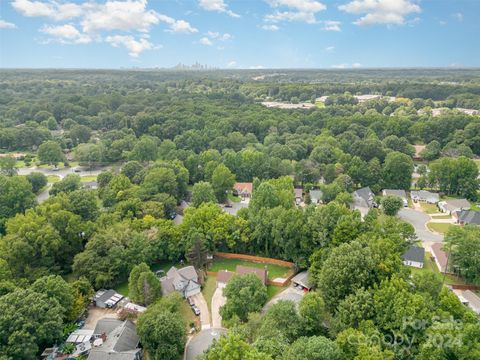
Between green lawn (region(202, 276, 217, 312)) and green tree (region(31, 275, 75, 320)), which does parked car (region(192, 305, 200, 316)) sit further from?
green tree (region(31, 275, 75, 320))

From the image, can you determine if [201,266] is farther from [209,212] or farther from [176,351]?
[176,351]

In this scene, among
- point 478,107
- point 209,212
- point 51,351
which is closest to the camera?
point 51,351

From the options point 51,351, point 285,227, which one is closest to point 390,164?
point 285,227

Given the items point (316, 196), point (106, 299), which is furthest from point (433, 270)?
point (106, 299)

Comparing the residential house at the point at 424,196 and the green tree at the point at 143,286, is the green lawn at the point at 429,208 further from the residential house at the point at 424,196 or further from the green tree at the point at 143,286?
the green tree at the point at 143,286

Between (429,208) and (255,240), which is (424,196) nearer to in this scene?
(429,208)

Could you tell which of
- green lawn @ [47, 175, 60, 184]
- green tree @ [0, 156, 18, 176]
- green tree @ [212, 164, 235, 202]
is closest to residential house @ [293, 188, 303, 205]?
green tree @ [212, 164, 235, 202]
